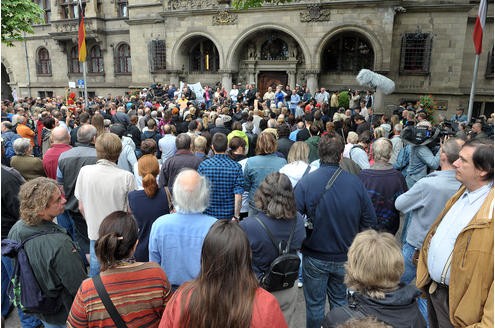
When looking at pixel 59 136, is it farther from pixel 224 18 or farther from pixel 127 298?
pixel 224 18

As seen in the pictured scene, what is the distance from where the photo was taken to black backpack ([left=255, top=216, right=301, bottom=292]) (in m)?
2.71

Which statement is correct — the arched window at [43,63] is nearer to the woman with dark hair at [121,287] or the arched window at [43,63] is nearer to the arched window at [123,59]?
the arched window at [123,59]

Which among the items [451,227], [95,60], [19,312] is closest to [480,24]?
[451,227]

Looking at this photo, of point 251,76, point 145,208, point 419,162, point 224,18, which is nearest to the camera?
point 145,208

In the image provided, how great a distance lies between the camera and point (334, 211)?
3365 mm

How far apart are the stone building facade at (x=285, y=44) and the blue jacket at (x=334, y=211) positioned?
16116 mm

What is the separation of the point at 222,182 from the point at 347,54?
17.8m

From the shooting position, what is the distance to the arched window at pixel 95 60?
2691 centimetres

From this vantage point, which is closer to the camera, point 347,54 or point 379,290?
point 379,290

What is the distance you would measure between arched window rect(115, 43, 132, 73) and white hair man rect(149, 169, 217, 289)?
990 inches

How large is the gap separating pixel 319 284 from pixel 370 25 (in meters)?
A: 17.0

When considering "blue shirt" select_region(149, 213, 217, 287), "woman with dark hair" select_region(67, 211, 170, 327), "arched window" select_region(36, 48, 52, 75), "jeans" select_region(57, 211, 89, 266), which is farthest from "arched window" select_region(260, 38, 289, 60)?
"woman with dark hair" select_region(67, 211, 170, 327)

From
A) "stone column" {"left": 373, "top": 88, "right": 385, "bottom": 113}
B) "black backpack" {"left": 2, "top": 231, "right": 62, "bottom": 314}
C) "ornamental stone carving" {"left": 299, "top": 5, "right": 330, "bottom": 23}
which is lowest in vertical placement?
"black backpack" {"left": 2, "top": 231, "right": 62, "bottom": 314}

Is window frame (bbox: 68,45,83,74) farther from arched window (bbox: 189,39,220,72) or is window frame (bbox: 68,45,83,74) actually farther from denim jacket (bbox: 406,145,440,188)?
denim jacket (bbox: 406,145,440,188)
